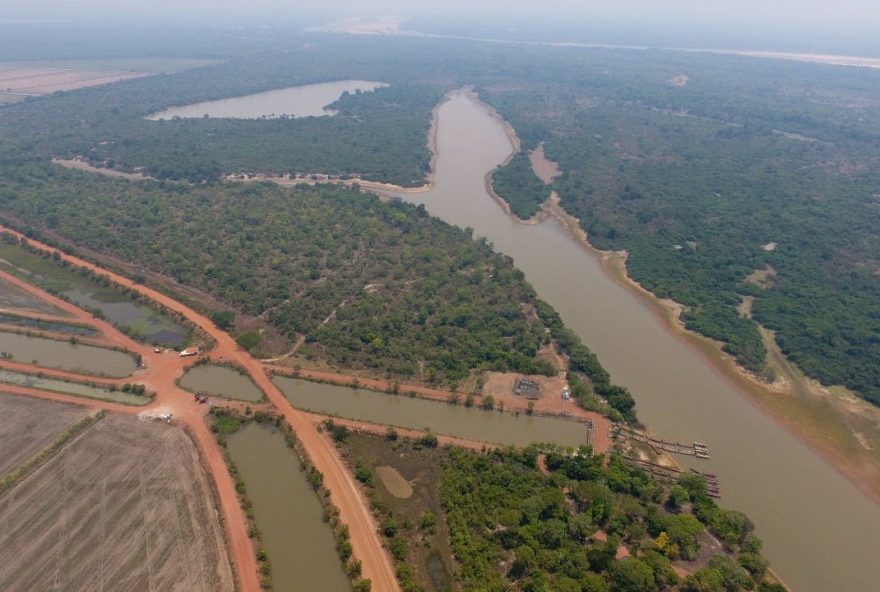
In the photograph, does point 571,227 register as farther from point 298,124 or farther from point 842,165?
point 298,124

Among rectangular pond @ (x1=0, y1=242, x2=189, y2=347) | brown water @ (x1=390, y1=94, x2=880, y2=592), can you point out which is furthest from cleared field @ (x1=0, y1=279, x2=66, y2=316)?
brown water @ (x1=390, y1=94, x2=880, y2=592)

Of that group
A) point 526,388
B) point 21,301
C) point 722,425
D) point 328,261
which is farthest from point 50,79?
point 722,425

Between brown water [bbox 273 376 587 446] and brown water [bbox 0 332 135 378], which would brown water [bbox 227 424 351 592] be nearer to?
brown water [bbox 273 376 587 446]

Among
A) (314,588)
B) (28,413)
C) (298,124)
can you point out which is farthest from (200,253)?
(298,124)

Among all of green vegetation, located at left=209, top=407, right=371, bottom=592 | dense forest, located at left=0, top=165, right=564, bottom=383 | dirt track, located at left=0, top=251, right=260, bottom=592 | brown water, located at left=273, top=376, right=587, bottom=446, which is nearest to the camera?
green vegetation, located at left=209, top=407, right=371, bottom=592

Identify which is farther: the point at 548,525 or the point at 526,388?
the point at 526,388

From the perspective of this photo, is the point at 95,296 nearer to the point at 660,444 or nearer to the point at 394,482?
the point at 394,482

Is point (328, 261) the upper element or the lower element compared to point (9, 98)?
lower
